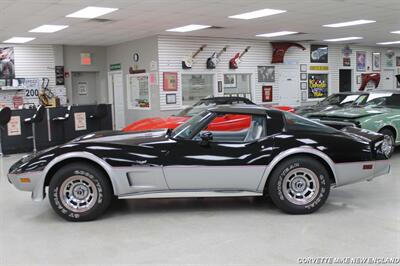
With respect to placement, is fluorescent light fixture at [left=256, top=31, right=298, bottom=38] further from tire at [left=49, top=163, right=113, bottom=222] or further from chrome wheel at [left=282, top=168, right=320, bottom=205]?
tire at [left=49, top=163, right=113, bottom=222]

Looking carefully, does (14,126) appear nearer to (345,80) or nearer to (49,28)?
(49,28)

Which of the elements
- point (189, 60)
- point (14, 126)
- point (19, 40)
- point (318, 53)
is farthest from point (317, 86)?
point (14, 126)

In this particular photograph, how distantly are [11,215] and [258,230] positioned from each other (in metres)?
2.87

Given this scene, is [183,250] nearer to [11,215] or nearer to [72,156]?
[72,156]

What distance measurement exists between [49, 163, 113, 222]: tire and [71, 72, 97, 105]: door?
1161 cm

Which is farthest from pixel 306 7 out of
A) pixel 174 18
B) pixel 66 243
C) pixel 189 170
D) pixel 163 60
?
pixel 66 243

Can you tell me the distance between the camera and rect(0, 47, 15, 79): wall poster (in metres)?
13.8

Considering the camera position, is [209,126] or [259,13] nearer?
[209,126]

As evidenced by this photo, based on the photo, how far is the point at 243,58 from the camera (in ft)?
49.0

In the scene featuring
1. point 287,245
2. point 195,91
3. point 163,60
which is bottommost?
point 287,245

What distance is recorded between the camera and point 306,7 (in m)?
9.46

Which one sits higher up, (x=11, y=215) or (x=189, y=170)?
(x=189, y=170)

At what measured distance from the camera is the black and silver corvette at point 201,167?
4613 mm

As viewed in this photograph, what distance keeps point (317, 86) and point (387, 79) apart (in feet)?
15.7
